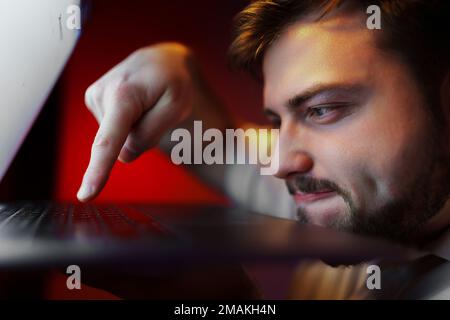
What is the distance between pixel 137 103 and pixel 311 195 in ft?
1.36

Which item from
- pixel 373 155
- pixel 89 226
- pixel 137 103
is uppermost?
pixel 137 103

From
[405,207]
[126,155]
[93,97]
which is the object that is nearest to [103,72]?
[93,97]

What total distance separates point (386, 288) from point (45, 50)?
0.86 m

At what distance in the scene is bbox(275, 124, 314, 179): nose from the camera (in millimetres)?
952

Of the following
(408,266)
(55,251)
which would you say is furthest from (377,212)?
(55,251)

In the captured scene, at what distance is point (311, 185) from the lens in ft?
3.15

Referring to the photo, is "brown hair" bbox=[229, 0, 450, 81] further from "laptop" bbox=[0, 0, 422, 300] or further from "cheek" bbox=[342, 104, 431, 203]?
"laptop" bbox=[0, 0, 422, 300]

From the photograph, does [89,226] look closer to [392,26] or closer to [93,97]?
[93,97]

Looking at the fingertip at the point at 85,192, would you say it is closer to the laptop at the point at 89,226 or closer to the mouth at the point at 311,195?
the laptop at the point at 89,226

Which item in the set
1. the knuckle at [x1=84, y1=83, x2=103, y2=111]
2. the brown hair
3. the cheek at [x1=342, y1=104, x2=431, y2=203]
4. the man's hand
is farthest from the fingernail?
the cheek at [x1=342, y1=104, x2=431, y2=203]

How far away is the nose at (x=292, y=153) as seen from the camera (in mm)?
952

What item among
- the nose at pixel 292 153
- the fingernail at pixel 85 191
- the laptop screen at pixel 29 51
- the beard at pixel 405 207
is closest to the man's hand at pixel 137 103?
the fingernail at pixel 85 191

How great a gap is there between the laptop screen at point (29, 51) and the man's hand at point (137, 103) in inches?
4.4

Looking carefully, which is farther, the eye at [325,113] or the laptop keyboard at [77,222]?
the eye at [325,113]
